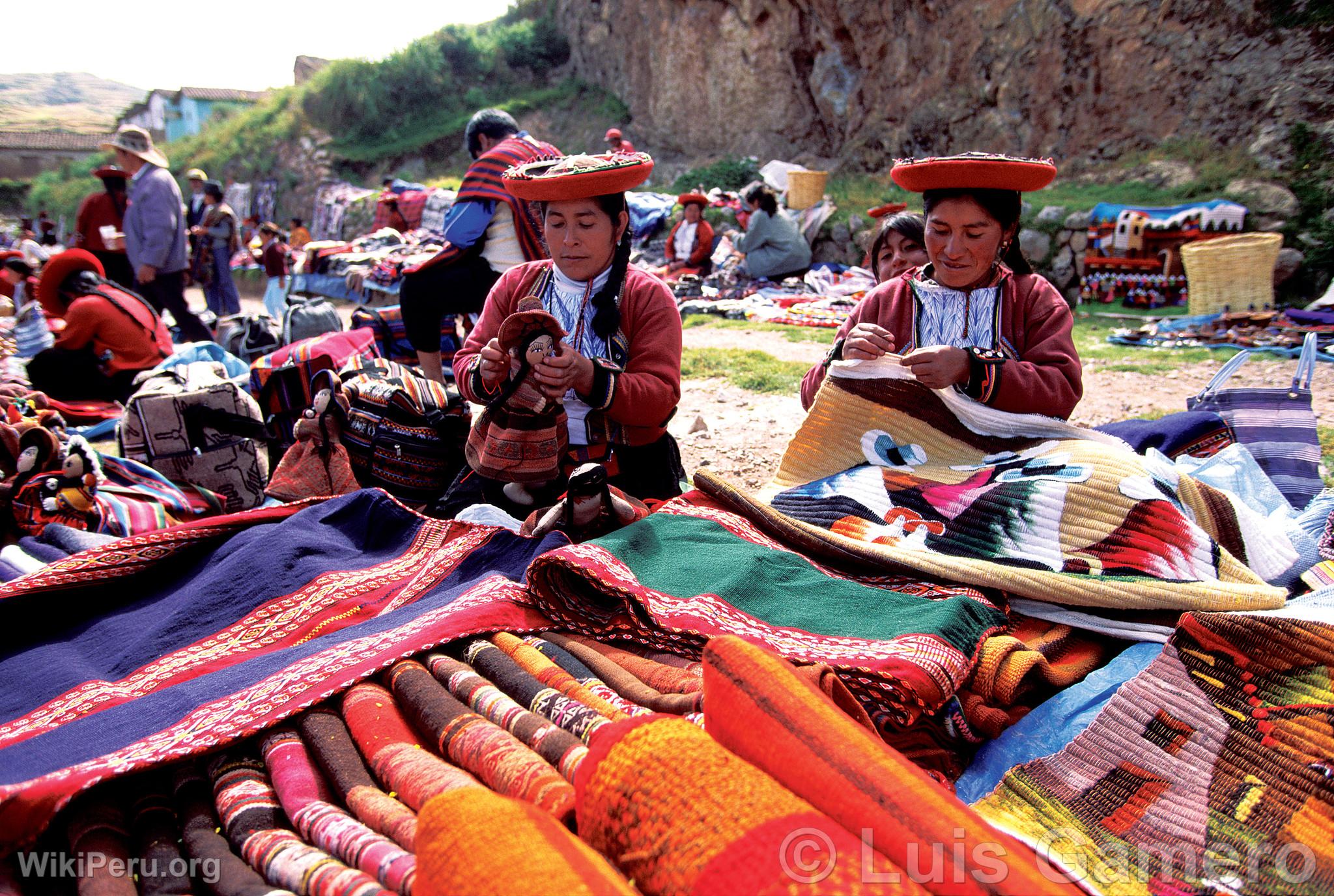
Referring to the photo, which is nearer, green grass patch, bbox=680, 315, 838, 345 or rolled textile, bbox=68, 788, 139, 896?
rolled textile, bbox=68, 788, 139, 896

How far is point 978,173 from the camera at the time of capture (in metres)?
2.40

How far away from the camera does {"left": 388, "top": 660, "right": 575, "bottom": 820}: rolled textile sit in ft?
3.72

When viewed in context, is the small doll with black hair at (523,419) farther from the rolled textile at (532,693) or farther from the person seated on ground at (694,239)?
the person seated on ground at (694,239)

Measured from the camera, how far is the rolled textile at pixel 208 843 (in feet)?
3.49

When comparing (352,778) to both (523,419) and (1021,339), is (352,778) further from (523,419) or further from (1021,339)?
(1021,339)

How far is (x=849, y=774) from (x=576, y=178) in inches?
78.6

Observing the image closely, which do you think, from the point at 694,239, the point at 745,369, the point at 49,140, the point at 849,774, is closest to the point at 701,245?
the point at 694,239

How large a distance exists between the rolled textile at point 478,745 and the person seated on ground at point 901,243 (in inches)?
118

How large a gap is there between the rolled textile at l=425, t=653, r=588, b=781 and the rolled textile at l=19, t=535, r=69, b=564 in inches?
69.6

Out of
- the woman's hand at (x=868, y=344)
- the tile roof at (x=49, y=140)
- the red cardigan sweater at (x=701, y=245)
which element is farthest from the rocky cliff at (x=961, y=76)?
the tile roof at (x=49, y=140)

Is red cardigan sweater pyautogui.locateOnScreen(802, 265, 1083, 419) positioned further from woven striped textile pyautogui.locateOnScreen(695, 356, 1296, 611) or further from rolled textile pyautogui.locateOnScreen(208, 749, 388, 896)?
rolled textile pyautogui.locateOnScreen(208, 749, 388, 896)

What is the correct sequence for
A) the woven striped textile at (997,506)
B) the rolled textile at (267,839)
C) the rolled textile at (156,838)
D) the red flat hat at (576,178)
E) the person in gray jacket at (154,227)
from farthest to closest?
the person in gray jacket at (154,227) < the red flat hat at (576,178) < the woven striped textile at (997,506) < the rolled textile at (156,838) < the rolled textile at (267,839)

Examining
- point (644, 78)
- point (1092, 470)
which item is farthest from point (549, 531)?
point (644, 78)

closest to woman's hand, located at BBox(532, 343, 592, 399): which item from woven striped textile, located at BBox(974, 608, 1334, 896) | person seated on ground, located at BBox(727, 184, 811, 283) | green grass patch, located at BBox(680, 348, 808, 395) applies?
woven striped textile, located at BBox(974, 608, 1334, 896)
